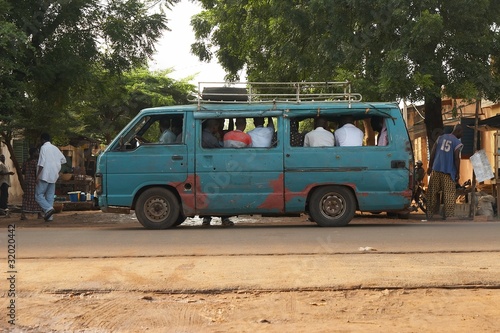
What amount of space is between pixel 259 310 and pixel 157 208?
6.46 m

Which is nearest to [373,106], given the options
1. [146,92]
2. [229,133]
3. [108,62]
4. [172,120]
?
[229,133]

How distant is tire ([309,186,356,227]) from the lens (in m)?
12.5

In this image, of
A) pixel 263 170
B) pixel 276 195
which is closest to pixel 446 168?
A: pixel 276 195

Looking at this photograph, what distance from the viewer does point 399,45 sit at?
16375 millimetres

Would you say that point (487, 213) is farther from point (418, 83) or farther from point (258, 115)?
point (258, 115)

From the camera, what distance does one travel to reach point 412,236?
35.9 feet

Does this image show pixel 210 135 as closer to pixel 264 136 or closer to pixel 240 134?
pixel 240 134

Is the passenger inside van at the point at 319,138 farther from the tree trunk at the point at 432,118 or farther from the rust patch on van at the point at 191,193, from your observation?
the tree trunk at the point at 432,118

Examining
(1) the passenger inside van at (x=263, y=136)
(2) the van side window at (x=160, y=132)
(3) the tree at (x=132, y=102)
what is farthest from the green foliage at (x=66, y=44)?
(3) the tree at (x=132, y=102)

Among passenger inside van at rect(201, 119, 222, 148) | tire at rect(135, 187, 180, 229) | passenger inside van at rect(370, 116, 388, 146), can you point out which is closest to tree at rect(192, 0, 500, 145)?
passenger inside van at rect(370, 116, 388, 146)

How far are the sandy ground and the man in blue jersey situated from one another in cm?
786

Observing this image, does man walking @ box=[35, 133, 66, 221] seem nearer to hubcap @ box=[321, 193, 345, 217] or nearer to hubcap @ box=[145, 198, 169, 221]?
hubcap @ box=[145, 198, 169, 221]

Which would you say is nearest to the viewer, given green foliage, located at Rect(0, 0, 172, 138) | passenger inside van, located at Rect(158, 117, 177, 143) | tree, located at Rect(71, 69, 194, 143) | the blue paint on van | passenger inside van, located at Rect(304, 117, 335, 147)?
the blue paint on van

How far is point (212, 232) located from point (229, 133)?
1.73 meters
